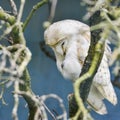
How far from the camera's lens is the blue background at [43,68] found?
109 inches

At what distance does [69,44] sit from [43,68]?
1274 millimetres

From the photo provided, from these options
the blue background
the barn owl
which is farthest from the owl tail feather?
the blue background

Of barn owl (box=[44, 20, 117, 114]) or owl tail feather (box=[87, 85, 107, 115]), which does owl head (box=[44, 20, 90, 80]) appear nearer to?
barn owl (box=[44, 20, 117, 114])

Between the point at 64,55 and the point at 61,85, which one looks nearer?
the point at 64,55

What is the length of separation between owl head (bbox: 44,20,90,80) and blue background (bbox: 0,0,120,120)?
1.13m

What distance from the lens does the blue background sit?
277 centimetres

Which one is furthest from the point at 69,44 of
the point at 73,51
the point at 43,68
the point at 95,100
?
the point at 43,68

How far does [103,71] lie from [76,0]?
1289 mm

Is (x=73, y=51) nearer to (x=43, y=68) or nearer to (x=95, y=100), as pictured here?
(x=95, y=100)

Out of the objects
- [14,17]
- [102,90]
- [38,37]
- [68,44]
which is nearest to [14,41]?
[14,17]

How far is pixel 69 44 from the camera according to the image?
5.32ft

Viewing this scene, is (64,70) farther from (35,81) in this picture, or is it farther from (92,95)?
(35,81)

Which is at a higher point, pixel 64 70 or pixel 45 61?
pixel 64 70

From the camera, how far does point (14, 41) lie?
1.46m
